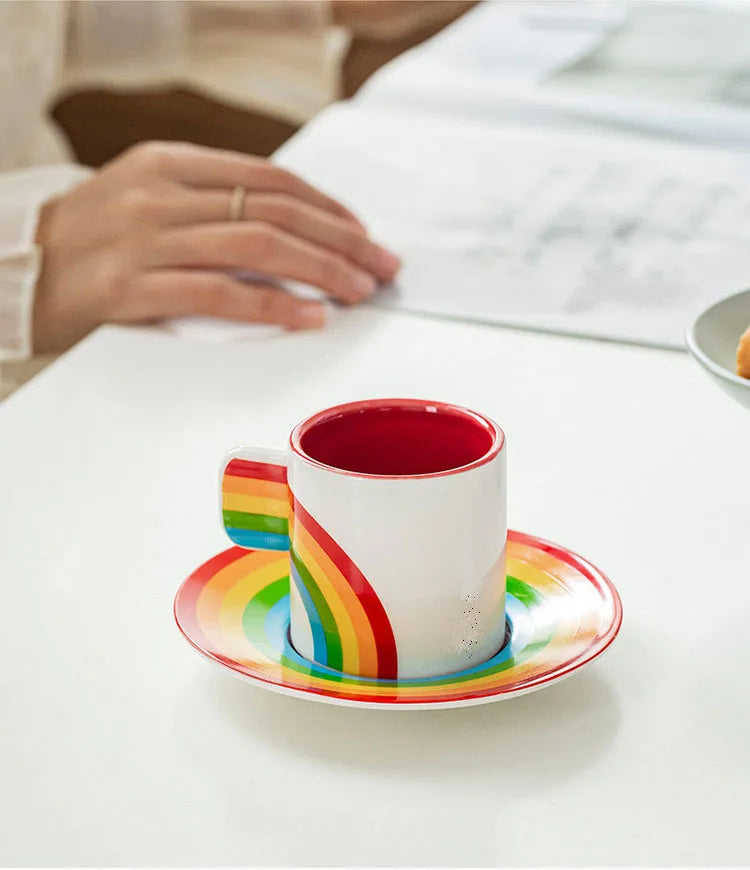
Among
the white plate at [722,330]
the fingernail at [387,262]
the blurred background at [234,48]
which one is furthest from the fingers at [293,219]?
the blurred background at [234,48]

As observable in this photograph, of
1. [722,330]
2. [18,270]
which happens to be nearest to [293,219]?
[18,270]

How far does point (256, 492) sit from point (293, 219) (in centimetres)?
38

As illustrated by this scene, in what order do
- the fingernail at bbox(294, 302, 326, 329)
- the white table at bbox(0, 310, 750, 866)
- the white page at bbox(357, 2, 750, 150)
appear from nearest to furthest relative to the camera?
the white table at bbox(0, 310, 750, 866)
the fingernail at bbox(294, 302, 326, 329)
the white page at bbox(357, 2, 750, 150)

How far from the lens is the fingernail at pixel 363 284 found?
2.37ft

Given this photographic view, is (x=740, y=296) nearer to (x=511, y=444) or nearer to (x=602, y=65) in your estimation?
(x=511, y=444)

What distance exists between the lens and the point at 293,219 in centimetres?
75

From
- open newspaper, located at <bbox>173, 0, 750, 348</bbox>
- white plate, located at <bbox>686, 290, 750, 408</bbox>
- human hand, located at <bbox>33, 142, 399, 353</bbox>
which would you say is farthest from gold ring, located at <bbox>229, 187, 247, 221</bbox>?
white plate, located at <bbox>686, 290, 750, 408</bbox>

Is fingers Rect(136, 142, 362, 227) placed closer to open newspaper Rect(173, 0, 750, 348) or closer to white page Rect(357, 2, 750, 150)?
open newspaper Rect(173, 0, 750, 348)

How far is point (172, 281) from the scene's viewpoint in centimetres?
70

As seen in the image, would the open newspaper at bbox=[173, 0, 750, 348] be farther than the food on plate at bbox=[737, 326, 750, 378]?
Yes

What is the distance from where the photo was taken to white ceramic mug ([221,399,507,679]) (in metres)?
0.36

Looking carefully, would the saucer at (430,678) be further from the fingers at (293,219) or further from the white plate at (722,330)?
the fingers at (293,219)

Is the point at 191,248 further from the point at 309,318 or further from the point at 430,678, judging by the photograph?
the point at 430,678

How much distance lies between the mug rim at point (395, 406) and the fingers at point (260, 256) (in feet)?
1.06
